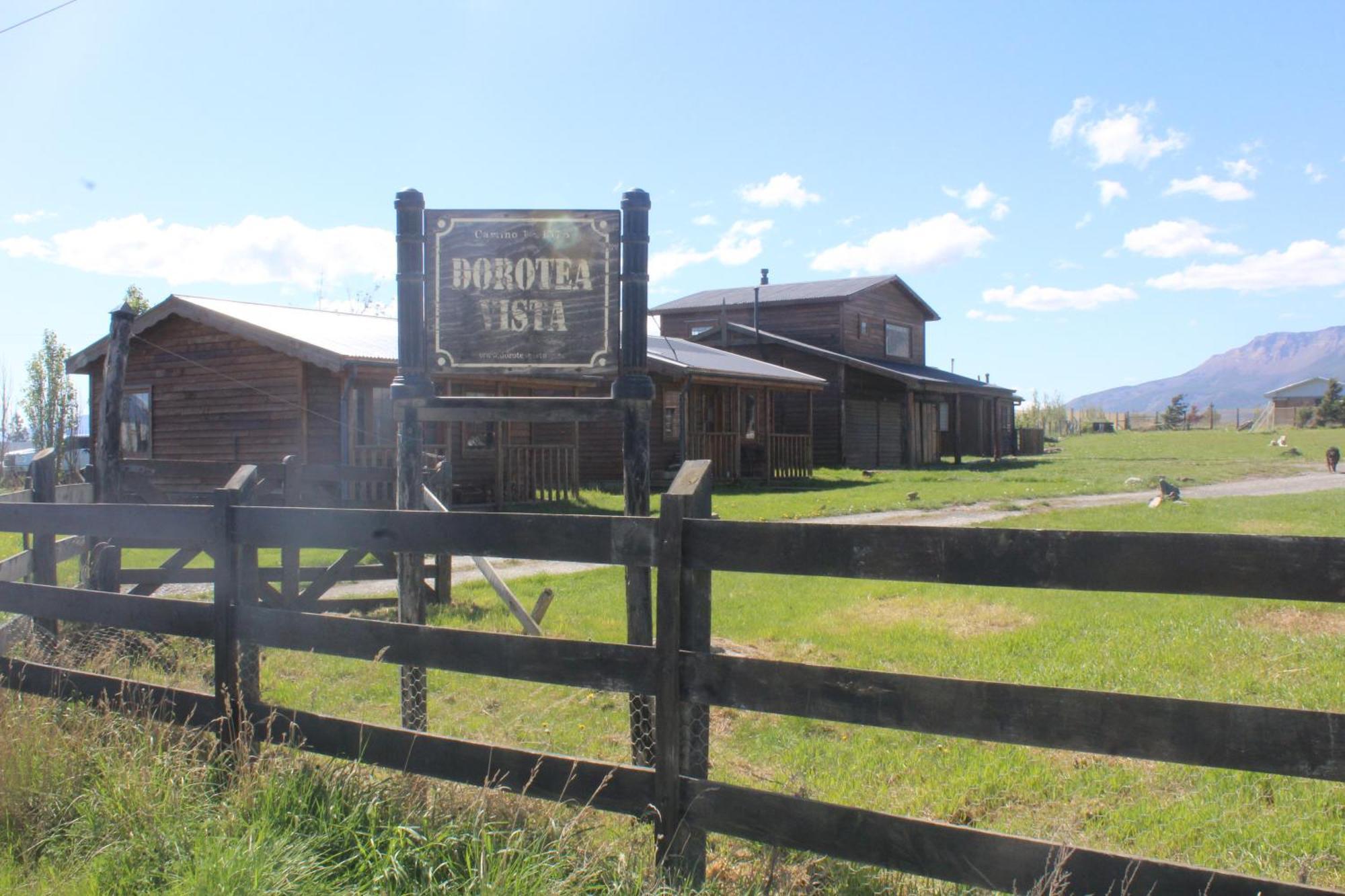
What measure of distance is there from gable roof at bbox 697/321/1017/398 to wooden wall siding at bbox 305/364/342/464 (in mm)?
17144

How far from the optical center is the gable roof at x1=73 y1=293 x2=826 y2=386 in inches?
712

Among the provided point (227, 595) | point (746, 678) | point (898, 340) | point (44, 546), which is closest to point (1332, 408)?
point (898, 340)

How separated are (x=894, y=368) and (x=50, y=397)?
2864 cm

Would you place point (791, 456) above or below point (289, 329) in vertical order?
below

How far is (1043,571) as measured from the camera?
2.78 m

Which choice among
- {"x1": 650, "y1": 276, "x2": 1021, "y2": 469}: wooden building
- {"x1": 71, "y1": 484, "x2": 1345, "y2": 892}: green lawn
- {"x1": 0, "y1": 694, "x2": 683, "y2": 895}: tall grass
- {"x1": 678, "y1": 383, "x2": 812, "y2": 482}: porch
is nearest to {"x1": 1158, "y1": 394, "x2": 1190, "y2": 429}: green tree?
{"x1": 650, "y1": 276, "x2": 1021, "y2": 469}: wooden building

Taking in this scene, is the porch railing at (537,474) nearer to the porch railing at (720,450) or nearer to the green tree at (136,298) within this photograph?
the porch railing at (720,450)

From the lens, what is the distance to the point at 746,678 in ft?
10.3

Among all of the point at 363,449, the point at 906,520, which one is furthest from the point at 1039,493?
the point at 363,449

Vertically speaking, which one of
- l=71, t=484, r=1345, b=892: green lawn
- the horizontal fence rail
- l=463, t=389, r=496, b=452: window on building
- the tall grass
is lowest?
l=71, t=484, r=1345, b=892: green lawn

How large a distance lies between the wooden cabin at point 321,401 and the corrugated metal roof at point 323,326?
6 centimetres

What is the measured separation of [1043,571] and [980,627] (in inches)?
200

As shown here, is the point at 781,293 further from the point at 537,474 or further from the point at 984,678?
the point at 984,678

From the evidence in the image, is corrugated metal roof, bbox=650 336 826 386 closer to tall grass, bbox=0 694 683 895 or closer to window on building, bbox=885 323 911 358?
window on building, bbox=885 323 911 358
